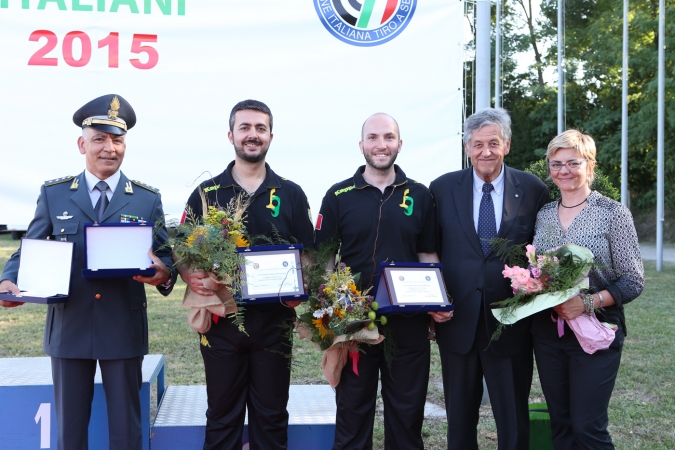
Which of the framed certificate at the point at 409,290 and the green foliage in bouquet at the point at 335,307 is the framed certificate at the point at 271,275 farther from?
the framed certificate at the point at 409,290

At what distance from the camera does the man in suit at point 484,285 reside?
3848 mm

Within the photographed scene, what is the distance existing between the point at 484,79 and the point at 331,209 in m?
2.17

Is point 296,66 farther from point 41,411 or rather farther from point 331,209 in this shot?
point 41,411

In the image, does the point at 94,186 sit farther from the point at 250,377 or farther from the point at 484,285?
the point at 484,285

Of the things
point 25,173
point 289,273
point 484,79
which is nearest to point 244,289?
point 289,273

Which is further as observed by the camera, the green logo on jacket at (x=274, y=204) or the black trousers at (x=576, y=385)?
the green logo on jacket at (x=274, y=204)

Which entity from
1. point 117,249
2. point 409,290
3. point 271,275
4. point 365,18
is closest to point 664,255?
point 365,18

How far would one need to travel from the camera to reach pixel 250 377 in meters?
3.97

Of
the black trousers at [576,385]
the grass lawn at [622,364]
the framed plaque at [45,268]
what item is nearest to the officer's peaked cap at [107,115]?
the framed plaque at [45,268]

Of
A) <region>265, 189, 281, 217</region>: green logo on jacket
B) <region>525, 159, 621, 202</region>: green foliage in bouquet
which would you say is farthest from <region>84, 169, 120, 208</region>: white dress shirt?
<region>525, 159, 621, 202</region>: green foliage in bouquet

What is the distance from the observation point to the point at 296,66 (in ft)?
17.1

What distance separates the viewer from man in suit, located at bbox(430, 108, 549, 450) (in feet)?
12.6

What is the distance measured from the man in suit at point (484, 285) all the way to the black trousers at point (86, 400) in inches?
73.6

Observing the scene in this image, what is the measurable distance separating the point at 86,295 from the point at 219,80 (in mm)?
2232
